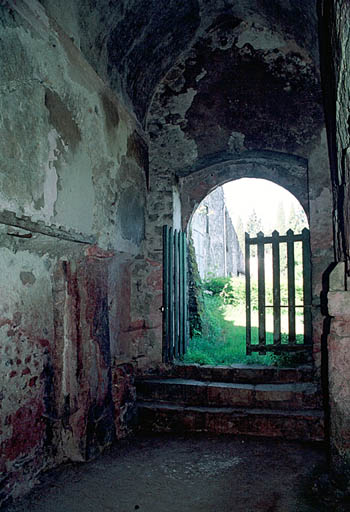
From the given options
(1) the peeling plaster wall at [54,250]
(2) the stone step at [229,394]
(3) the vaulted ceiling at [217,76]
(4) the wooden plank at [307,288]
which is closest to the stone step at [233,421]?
(2) the stone step at [229,394]

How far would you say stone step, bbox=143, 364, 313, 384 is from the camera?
184 inches

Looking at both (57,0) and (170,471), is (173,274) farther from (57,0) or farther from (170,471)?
(57,0)

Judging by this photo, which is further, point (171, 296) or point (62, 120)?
point (171, 296)

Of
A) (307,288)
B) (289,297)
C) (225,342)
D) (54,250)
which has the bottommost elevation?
(225,342)

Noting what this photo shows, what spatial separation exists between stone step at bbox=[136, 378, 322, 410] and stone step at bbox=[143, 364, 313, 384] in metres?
0.10

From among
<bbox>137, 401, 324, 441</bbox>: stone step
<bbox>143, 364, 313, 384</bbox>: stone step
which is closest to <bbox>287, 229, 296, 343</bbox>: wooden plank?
<bbox>143, 364, 313, 384</bbox>: stone step

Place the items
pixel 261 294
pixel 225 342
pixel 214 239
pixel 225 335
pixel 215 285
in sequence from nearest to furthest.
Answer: pixel 261 294 → pixel 225 342 → pixel 225 335 → pixel 215 285 → pixel 214 239

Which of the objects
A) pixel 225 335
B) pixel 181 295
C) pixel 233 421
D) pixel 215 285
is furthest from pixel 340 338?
pixel 215 285

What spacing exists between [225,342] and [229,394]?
2102mm

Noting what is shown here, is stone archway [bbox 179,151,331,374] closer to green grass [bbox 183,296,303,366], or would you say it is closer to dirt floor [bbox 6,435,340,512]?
green grass [bbox 183,296,303,366]

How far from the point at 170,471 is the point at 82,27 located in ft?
13.7

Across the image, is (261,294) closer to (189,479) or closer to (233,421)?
(233,421)

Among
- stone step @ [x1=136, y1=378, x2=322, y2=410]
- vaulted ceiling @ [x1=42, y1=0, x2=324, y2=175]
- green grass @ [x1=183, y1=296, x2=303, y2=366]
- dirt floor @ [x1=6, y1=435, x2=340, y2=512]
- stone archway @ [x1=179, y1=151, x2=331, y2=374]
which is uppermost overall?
vaulted ceiling @ [x1=42, y1=0, x2=324, y2=175]

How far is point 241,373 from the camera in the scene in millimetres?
4777
